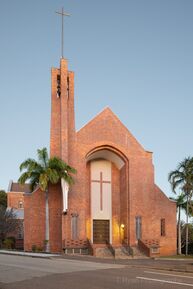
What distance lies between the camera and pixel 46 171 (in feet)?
106

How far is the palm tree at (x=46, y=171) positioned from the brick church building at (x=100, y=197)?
1.22 m

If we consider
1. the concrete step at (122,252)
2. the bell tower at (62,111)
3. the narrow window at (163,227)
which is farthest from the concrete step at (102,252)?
the bell tower at (62,111)

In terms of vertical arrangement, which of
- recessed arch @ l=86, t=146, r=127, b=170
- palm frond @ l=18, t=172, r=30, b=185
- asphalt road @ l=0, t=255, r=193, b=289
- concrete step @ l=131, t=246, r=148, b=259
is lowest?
concrete step @ l=131, t=246, r=148, b=259

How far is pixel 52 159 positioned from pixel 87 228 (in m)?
9.00

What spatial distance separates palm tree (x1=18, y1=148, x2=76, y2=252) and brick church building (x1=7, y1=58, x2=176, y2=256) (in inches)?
48.0

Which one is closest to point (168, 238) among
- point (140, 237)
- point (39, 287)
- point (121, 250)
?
point (140, 237)

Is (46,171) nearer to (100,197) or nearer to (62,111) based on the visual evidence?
(62,111)

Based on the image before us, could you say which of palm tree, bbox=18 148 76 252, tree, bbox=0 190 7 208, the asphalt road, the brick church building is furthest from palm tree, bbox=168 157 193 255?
tree, bbox=0 190 7 208

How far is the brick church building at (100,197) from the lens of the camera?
34406 mm

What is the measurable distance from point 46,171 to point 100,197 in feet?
28.5

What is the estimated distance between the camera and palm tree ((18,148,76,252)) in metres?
32.2

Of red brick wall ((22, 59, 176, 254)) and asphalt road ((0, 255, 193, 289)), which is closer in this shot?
asphalt road ((0, 255, 193, 289))

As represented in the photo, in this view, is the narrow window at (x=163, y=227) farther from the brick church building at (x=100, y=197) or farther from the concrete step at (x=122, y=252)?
the concrete step at (x=122, y=252)

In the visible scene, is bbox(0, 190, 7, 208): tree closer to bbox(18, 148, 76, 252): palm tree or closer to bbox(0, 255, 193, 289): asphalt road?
bbox(18, 148, 76, 252): palm tree
